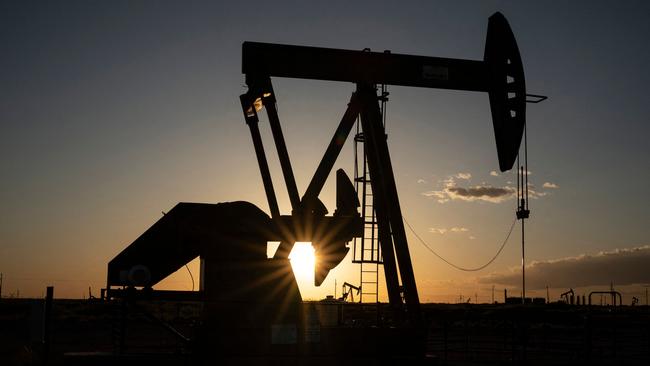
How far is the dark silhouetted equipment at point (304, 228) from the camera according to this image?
33.0ft

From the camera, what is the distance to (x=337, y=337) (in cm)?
1042

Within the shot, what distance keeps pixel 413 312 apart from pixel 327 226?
2.09 metres

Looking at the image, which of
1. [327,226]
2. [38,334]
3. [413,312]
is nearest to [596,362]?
[413,312]

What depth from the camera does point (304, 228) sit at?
11.5 m

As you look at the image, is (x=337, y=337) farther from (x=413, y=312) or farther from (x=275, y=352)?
(x=413, y=312)

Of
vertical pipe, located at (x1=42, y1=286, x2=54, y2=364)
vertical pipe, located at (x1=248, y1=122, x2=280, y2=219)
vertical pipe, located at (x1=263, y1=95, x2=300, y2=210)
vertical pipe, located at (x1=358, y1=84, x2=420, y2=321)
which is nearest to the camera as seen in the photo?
vertical pipe, located at (x1=42, y1=286, x2=54, y2=364)

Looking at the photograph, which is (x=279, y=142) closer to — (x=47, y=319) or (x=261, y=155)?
(x=261, y=155)

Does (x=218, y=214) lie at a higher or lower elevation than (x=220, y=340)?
higher

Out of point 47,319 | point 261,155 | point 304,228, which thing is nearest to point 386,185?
point 304,228

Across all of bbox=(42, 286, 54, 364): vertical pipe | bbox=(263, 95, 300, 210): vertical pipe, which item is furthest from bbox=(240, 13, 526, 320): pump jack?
bbox=(42, 286, 54, 364): vertical pipe

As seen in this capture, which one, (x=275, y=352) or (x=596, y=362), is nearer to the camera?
(x=275, y=352)

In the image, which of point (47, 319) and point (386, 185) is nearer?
point (47, 319)

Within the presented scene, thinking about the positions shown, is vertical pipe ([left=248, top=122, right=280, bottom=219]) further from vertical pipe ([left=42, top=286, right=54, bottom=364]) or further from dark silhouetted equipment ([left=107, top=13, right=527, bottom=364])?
vertical pipe ([left=42, top=286, right=54, bottom=364])

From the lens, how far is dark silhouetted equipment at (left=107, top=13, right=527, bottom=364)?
10.1 metres
